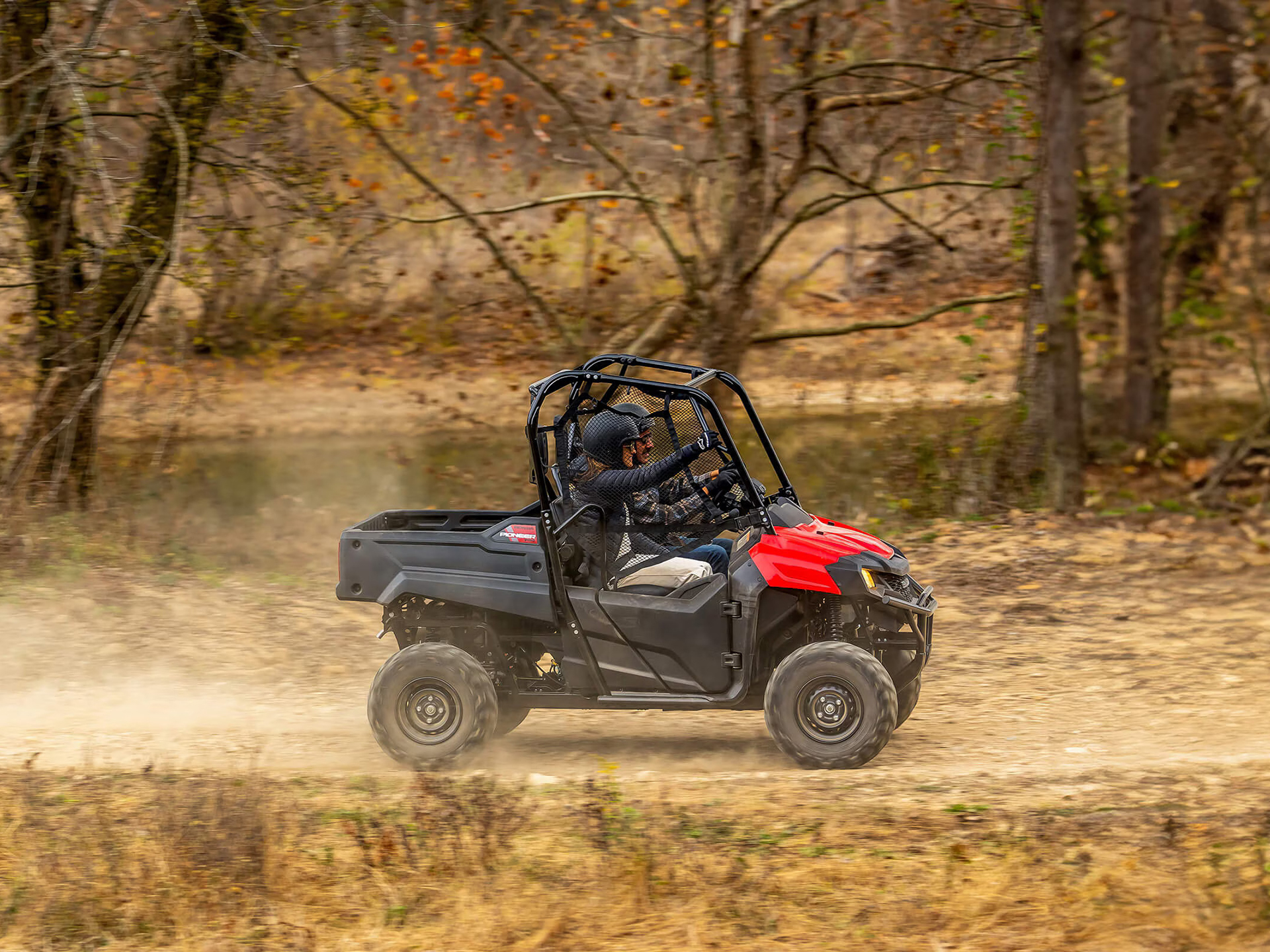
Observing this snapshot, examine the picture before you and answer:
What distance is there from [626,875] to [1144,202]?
10337 mm

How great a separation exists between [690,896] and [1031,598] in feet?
19.5

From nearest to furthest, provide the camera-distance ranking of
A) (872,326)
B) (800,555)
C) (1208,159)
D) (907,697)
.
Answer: (800,555) → (907,697) → (1208,159) → (872,326)

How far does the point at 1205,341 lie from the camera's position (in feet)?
45.0

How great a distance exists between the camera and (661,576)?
6.43 metres

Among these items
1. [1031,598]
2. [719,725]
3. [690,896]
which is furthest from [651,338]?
[690,896]

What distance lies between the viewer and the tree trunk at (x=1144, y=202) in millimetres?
13328

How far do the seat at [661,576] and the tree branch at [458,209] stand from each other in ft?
25.6

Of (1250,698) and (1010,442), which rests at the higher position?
(1010,442)

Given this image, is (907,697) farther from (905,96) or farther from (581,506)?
(905,96)

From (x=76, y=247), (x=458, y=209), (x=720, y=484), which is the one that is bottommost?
(x=720, y=484)

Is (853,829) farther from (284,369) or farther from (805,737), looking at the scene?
(284,369)

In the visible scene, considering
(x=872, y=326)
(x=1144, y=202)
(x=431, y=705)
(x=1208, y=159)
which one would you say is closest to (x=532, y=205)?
(x=872, y=326)

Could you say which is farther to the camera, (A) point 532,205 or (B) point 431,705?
(A) point 532,205

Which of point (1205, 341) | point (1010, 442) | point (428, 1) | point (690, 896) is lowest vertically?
point (690, 896)
